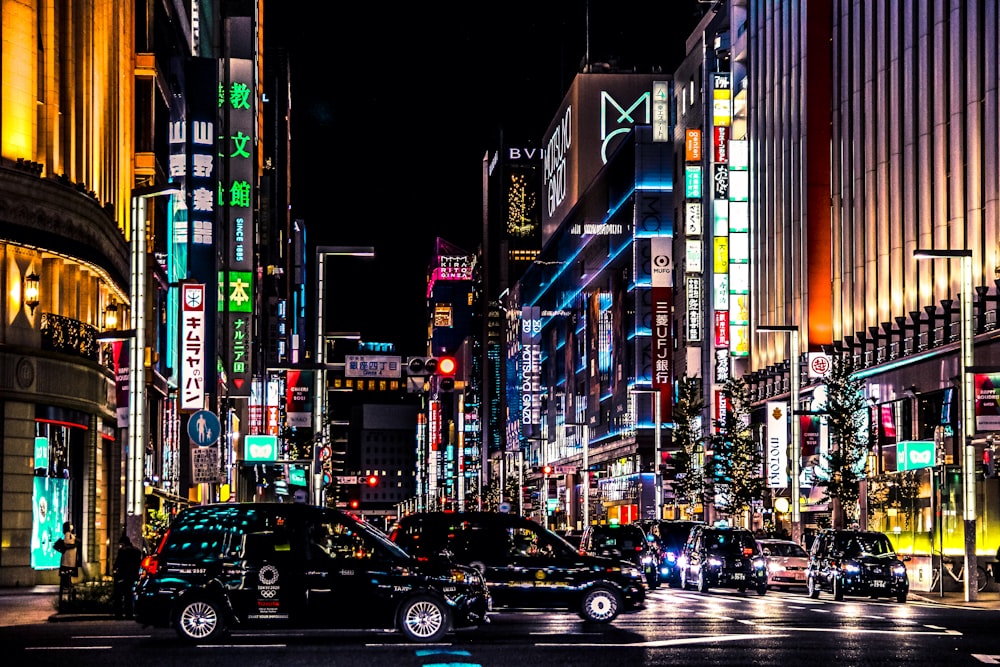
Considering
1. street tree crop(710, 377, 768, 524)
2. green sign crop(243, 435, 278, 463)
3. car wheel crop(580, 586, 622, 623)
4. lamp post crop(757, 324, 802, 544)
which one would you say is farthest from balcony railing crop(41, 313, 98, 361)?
street tree crop(710, 377, 768, 524)

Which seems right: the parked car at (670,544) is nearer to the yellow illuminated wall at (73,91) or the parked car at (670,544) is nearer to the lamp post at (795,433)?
the lamp post at (795,433)

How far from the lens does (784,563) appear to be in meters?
46.9

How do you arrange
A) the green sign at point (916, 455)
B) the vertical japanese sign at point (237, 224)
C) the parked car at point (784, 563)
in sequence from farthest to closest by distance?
the vertical japanese sign at point (237, 224), the parked car at point (784, 563), the green sign at point (916, 455)

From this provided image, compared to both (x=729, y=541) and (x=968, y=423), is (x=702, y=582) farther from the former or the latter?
(x=968, y=423)

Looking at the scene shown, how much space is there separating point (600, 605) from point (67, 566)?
40.3 ft

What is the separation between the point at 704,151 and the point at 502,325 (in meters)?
103

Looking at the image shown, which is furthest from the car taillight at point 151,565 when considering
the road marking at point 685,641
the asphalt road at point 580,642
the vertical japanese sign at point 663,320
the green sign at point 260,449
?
the vertical japanese sign at point 663,320

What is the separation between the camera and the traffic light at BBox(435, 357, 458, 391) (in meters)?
38.2

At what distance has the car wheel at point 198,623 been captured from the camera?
71.3 feet

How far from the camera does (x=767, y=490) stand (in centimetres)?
7412

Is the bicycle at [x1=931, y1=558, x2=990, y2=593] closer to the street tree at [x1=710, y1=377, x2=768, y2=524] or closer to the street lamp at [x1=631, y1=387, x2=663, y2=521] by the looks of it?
the street tree at [x1=710, y1=377, x2=768, y2=524]

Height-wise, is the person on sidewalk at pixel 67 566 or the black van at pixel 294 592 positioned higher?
the black van at pixel 294 592

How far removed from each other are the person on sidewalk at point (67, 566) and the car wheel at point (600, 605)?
980 centimetres

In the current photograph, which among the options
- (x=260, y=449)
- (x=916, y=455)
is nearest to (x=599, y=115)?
(x=260, y=449)
